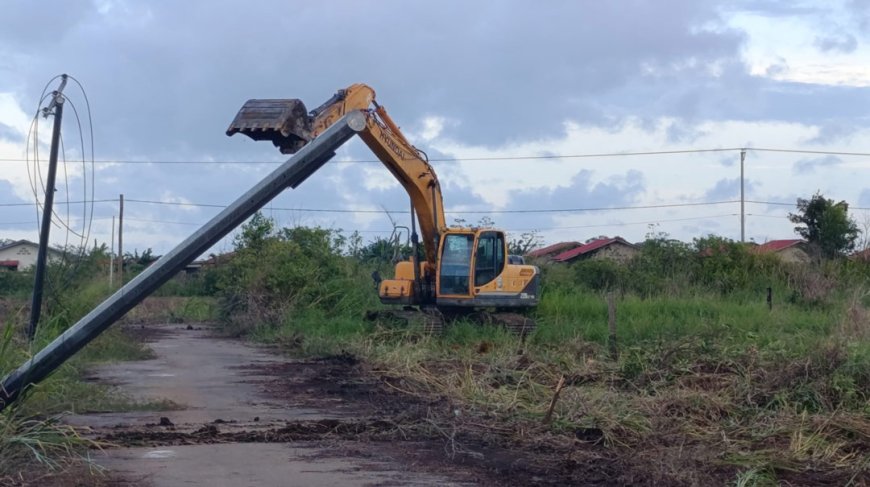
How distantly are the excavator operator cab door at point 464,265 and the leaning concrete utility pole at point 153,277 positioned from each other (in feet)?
41.8

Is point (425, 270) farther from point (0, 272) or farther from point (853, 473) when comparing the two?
point (0, 272)

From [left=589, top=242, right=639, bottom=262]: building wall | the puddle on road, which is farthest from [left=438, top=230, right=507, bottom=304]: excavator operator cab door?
[left=589, top=242, right=639, bottom=262]: building wall

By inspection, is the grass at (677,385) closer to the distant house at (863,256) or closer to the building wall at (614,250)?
the distant house at (863,256)

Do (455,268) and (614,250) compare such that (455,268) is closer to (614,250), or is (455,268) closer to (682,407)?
(682,407)

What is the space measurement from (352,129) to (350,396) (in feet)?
18.8

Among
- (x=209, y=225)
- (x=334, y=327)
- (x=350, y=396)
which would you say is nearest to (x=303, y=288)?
(x=334, y=327)

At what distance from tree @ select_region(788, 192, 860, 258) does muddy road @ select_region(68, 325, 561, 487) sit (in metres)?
31.1

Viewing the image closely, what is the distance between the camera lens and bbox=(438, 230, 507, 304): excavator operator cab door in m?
25.3

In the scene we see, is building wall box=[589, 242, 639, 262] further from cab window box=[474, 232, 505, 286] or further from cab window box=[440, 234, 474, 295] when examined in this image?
cab window box=[440, 234, 474, 295]

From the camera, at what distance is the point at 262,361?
2481 cm

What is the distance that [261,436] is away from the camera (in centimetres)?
1299

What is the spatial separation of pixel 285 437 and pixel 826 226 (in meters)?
40.0

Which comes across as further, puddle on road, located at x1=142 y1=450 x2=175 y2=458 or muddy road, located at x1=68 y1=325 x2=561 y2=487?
puddle on road, located at x1=142 y1=450 x2=175 y2=458

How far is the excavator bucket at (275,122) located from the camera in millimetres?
15586
